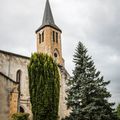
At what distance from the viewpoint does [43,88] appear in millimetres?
20969

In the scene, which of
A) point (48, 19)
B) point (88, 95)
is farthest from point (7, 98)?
point (48, 19)

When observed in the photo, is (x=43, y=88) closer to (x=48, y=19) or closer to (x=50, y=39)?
(x=50, y=39)

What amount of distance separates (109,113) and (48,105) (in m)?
5.47

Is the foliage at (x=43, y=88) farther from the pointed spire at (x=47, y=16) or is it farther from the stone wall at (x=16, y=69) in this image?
the pointed spire at (x=47, y=16)

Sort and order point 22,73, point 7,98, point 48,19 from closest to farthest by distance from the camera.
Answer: point 7,98 → point 22,73 → point 48,19

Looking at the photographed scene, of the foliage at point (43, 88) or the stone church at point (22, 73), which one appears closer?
the foliage at point (43, 88)

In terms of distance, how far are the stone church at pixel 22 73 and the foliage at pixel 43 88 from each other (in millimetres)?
3241

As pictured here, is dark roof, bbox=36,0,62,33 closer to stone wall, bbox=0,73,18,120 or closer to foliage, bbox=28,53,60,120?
stone wall, bbox=0,73,18,120

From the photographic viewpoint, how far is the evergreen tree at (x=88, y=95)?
21172 mm

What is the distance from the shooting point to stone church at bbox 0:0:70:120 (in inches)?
915

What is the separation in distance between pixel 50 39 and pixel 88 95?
18.8 m

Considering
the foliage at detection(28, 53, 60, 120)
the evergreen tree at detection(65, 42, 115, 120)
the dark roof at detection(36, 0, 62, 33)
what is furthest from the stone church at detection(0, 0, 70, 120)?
the evergreen tree at detection(65, 42, 115, 120)

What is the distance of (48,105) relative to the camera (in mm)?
20469

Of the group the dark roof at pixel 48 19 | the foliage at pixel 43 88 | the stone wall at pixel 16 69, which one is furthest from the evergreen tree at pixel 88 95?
the dark roof at pixel 48 19
